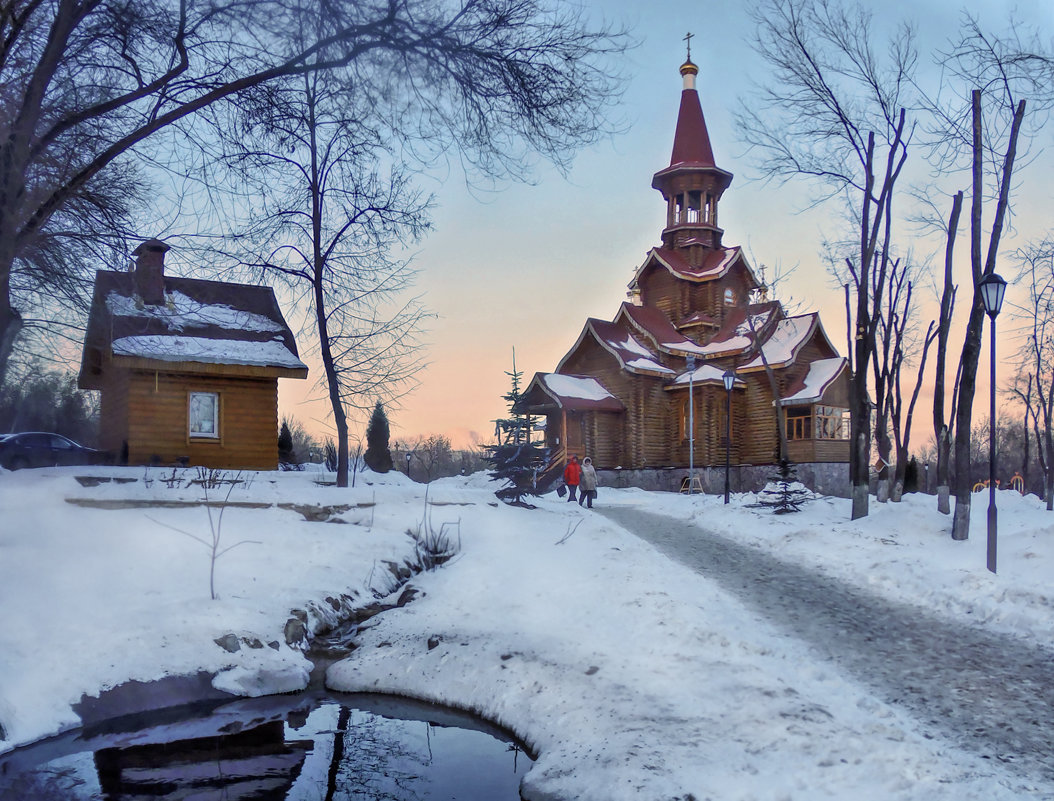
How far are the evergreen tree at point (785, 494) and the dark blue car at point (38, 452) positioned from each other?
1748 centimetres

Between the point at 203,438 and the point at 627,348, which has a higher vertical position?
the point at 627,348

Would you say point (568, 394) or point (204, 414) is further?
point (568, 394)

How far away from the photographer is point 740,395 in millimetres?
34219

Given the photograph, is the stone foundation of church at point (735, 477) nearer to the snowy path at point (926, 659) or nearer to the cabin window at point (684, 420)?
the cabin window at point (684, 420)

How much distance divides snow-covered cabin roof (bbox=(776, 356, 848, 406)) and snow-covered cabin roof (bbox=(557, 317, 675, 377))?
499cm

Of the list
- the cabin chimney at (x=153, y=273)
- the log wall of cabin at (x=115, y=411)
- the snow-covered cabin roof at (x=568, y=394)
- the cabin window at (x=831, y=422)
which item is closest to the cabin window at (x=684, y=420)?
the snow-covered cabin roof at (x=568, y=394)

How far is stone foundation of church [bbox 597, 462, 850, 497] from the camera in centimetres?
3188

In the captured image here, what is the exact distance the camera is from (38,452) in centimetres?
2230

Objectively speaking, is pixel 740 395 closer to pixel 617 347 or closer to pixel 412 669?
pixel 617 347

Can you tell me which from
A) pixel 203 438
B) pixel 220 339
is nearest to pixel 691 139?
pixel 220 339

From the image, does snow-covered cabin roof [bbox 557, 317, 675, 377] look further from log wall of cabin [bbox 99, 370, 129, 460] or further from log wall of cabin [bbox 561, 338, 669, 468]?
log wall of cabin [bbox 99, 370, 129, 460]

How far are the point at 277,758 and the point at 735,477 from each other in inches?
1138

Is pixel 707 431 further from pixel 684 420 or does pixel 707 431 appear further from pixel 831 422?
pixel 831 422

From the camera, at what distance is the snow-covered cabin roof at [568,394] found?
31.5 m
